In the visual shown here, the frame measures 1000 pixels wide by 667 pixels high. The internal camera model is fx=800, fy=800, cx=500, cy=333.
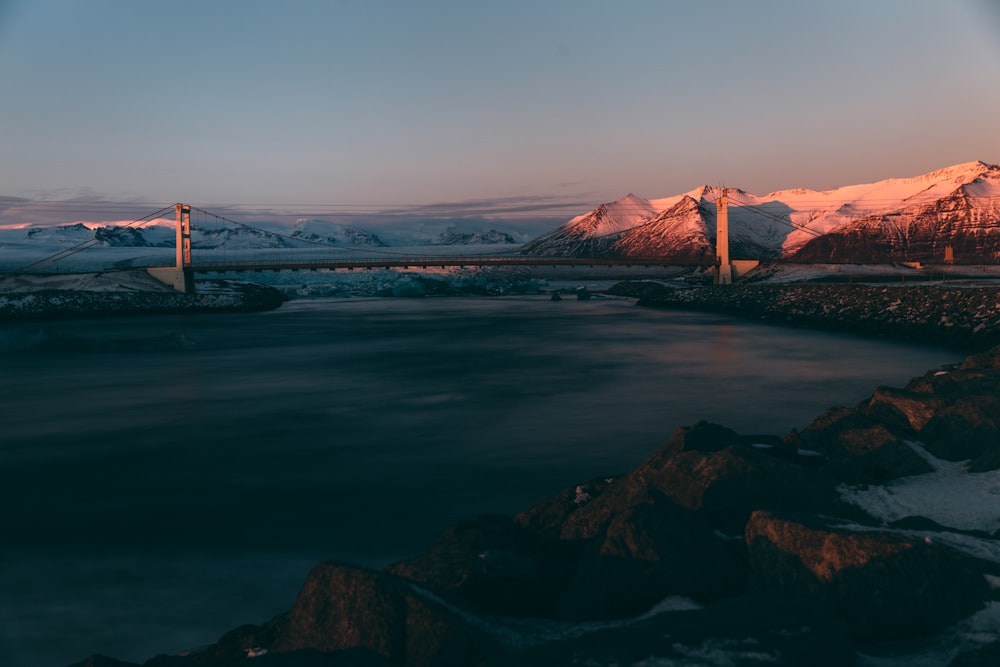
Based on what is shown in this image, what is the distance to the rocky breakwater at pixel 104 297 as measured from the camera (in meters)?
74.2

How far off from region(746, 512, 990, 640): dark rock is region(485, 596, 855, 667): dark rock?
0.63m

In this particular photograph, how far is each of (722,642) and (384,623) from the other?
235cm

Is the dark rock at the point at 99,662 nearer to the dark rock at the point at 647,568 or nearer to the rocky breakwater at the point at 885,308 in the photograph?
the dark rock at the point at 647,568

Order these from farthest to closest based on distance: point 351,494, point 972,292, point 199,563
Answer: point 972,292 < point 351,494 < point 199,563

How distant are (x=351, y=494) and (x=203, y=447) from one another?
687cm

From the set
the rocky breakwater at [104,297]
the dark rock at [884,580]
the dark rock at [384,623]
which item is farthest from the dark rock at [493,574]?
the rocky breakwater at [104,297]

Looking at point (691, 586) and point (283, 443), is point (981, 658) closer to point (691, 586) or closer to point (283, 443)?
point (691, 586)

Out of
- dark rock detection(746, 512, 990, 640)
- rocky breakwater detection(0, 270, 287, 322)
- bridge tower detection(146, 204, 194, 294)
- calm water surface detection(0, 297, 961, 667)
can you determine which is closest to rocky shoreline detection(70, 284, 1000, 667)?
dark rock detection(746, 512, 990, 640)

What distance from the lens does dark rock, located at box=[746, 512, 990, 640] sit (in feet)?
19.2

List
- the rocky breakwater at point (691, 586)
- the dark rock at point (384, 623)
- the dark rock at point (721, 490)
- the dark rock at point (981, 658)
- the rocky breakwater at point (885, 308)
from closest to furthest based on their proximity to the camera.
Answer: the dark rock at point (981, 658), the rocky breakwater at point (691, 586), the dark rock at point (384, 623), the dark rock at point (721, 490), the rocky breakwater at point (885, 308)

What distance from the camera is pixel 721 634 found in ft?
16.3

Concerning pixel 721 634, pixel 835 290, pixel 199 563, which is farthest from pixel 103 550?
pixel 835 290

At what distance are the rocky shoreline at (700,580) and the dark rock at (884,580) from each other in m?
0.01

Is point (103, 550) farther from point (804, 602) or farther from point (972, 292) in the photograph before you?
point (972, 292)
